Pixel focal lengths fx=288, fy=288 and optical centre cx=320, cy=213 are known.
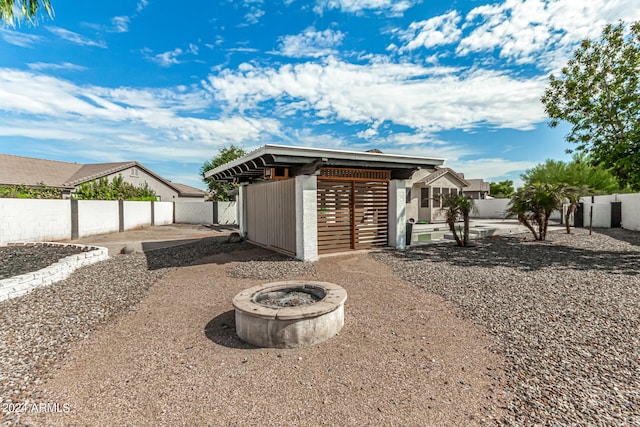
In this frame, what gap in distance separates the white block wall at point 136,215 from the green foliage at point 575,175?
27.8 meters

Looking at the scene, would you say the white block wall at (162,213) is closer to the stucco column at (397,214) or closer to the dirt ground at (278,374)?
the stucco column at (397,214)

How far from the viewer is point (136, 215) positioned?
57.0 feet

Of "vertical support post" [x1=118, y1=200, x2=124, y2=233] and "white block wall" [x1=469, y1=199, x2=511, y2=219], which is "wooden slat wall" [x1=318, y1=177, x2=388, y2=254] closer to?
"vertical support post" [x1=118, y1=200, x2=124, y2=233]

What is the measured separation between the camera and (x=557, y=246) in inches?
372

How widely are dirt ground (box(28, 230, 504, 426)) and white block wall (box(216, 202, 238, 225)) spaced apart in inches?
694

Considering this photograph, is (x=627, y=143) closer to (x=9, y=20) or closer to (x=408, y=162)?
(x=408, y=162)

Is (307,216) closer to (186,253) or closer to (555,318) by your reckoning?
(186,253)

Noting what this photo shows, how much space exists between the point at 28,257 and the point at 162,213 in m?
13.6

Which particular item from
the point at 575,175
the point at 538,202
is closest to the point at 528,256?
the point at 538,202

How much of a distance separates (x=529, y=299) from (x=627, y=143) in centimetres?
769

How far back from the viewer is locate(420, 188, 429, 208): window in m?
18.2

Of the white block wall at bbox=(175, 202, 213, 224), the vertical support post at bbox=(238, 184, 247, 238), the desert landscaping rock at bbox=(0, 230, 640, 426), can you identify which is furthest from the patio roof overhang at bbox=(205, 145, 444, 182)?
the white block wall at bbox=(175, 202, 213, 224)

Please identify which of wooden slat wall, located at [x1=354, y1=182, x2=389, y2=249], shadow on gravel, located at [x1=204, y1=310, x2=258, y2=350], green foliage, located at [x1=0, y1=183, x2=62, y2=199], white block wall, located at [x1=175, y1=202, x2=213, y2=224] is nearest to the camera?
shadow on gravel, located at [x1=204, y1=310, x2=258, y2=350]

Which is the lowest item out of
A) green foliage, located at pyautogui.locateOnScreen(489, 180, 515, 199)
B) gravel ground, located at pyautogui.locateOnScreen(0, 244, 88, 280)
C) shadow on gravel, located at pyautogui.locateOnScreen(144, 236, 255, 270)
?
shadow on gravel, located at pyautogui.locateOnScreen(144, 236, 255, 270)
